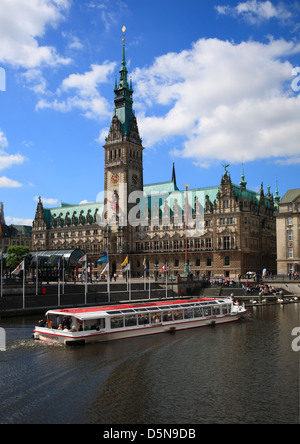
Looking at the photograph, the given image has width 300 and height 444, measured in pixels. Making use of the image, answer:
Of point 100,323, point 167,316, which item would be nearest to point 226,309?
point 167,316

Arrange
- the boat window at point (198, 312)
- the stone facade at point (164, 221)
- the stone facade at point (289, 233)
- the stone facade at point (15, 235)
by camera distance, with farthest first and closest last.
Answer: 1. the stone facade at point (15, 235)
2. the stone facade at point (164, 221)
3. the stone facade at point (289, 233)
4. the boat window at point (198, 312)

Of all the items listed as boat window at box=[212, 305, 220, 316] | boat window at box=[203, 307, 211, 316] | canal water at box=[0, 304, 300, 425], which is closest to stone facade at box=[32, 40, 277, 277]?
boat window at box=[212, 305, 220, 316]

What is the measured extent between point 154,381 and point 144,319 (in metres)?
17.9

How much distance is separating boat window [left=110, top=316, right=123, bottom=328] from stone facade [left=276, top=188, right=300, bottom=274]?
198 ft

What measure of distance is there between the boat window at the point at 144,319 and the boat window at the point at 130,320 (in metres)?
0.68

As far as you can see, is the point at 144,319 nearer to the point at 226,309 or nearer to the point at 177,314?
the point at 177,314

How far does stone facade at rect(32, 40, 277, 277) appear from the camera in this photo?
108562mm

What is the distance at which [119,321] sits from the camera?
44.4 metres

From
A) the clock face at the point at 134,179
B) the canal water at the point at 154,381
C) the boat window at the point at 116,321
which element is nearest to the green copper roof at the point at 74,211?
the clock face at the point at 134,179

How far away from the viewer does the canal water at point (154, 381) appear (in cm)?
2281

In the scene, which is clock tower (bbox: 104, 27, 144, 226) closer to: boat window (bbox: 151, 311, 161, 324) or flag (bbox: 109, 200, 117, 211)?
flag (bbox: 109, 200, 117, 211)

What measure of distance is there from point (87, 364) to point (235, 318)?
29081 mm

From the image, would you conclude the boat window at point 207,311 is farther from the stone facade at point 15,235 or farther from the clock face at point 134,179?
the stone facade at point 15,235

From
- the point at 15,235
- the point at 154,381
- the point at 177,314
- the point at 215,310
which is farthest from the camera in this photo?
the point at 15,235
